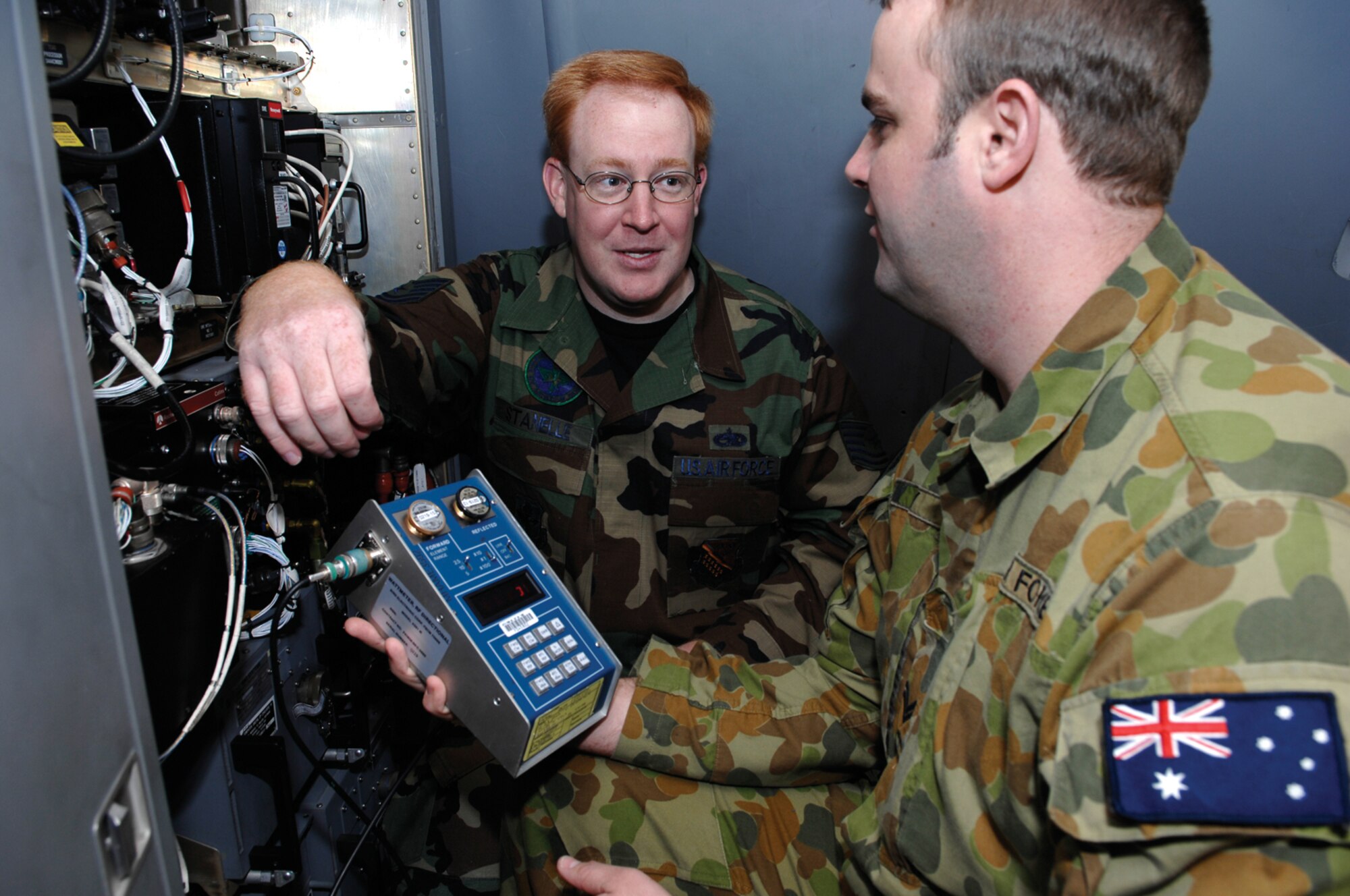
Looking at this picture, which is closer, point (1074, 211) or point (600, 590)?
point (1074, 211)

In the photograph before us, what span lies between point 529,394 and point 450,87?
0.80 metres

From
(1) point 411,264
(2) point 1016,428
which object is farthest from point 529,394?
(2) point 1016,428

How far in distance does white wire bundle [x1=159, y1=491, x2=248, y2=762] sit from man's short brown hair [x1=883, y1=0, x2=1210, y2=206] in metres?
1.06

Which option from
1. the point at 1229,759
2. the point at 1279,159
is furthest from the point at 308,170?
the point at 1279,159

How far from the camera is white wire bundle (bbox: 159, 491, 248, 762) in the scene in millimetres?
1000

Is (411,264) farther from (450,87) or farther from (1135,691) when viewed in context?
(1135,691)

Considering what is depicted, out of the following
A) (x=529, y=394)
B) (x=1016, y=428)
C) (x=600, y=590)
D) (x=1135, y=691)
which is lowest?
(x=600, y=590)

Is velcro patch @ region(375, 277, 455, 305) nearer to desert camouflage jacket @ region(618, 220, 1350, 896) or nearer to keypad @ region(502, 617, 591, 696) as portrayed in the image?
keypad @ region(502, 617, 591, 696)

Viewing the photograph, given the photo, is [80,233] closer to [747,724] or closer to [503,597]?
[503,597]

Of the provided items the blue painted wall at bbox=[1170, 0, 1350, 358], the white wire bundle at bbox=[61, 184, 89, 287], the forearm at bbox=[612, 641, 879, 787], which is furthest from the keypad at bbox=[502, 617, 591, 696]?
the blue painted wall at bbox=[1170, 0, 1350, 358]

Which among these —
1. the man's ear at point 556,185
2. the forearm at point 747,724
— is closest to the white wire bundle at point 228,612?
the forearm at point 747,724

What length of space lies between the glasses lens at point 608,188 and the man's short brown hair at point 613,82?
0.12 m

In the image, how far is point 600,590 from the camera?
161cm

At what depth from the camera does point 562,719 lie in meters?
1.04
